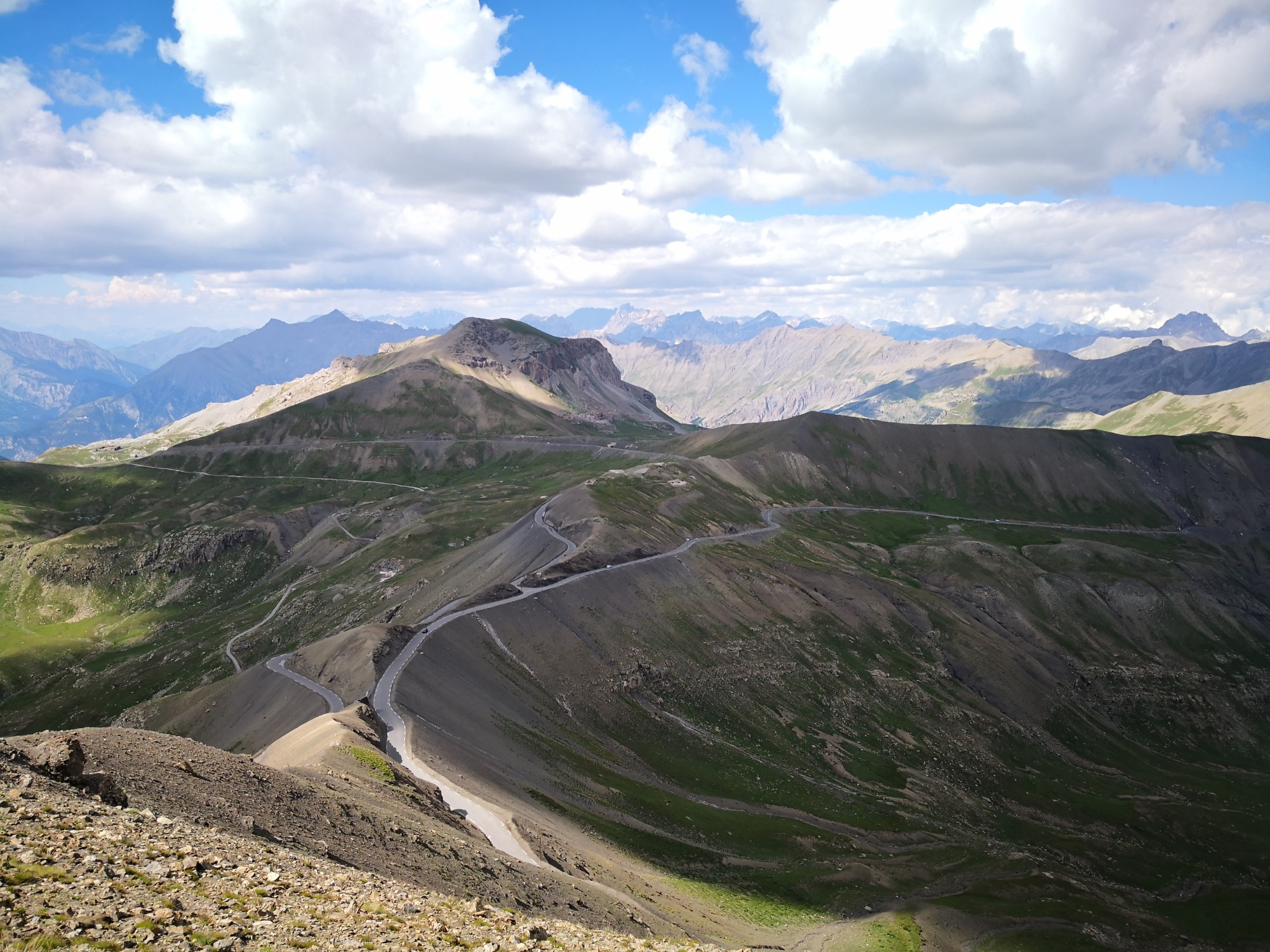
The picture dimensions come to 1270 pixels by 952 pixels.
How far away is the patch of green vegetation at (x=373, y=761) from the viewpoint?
56094mm

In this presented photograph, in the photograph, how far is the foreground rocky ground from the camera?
21953 millimetres

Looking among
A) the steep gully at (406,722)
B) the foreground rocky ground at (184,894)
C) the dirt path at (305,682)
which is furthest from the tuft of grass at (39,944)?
the dirt path at (305,682)

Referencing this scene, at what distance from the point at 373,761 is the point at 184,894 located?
3404cm

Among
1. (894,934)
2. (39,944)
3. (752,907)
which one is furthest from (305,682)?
(39,944)

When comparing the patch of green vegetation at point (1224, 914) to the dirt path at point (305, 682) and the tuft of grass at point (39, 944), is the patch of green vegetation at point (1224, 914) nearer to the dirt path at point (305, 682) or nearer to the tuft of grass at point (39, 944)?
the dirt path at point (305, 682)

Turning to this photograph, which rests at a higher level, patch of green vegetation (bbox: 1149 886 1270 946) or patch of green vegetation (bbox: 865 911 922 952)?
patch of green vegetation (bbox: 865 911 922 952)

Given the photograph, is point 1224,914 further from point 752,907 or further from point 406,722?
point 406,722

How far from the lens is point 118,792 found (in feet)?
111

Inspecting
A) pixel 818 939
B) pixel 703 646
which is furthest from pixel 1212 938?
pixel 703 646

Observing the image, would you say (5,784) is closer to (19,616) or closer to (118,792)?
(118,792)

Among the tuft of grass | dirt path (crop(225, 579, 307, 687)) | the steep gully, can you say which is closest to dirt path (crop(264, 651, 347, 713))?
the steep gully

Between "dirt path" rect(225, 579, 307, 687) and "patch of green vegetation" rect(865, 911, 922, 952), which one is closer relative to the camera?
"patch of green vegetation" rect(865, 911, 922, 952)

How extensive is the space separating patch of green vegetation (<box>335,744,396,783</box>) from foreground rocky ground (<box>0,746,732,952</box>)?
69.6 ft

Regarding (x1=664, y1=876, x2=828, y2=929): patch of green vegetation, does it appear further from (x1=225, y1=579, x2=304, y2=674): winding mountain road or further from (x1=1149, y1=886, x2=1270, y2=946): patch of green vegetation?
(x1=225, y1=579, x2=304, y2=674): winding mountain road
